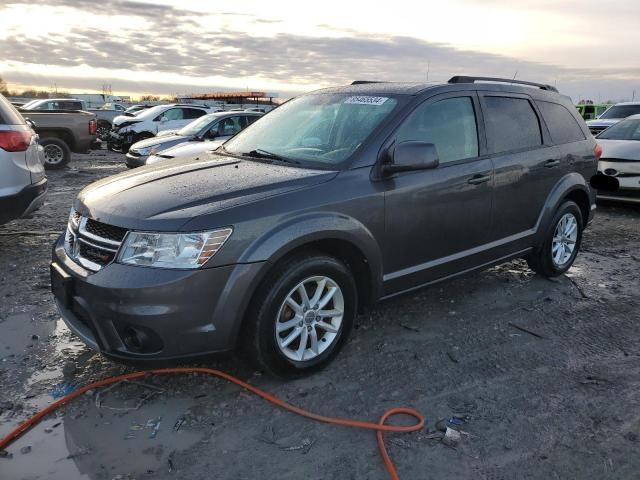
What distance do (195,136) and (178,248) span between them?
8.45 metres

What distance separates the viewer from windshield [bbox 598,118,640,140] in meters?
8.99

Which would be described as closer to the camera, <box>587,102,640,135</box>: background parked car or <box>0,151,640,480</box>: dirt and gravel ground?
<box>0,151,640,480</box>: dirt and gravel ground

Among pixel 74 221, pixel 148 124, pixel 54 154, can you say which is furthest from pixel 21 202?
pixel 148 124

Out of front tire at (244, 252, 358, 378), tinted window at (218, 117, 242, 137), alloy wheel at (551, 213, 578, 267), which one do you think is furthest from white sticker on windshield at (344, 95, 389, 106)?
tinted window at (218, 117, 242, 137)

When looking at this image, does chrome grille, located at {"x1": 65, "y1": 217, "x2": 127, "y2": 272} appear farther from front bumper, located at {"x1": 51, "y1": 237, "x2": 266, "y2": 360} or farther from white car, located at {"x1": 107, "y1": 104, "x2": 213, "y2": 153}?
white car, located at {"x1": 107, "y1": 104, "x2": 213, "y2": 153}

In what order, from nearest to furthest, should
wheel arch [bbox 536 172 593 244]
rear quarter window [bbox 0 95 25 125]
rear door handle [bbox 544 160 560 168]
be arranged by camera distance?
rear door handle [bbox 544 160 560 168] < wheel arch [bbox 536 172 593 244] < rear quarter window [bbox 0 95 25 125]

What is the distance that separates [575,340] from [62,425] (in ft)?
11.1

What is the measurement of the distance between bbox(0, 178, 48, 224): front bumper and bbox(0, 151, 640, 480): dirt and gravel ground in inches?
37.7

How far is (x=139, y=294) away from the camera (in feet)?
9.01

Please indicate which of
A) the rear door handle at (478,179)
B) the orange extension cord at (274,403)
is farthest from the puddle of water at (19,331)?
the rear door handle at (478,179)

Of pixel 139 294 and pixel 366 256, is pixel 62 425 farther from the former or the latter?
pixel 366 256

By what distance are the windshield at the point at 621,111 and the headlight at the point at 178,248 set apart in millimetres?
14054

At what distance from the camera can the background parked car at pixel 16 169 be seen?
5.30m

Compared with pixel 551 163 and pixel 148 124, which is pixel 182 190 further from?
pixel 148 124
